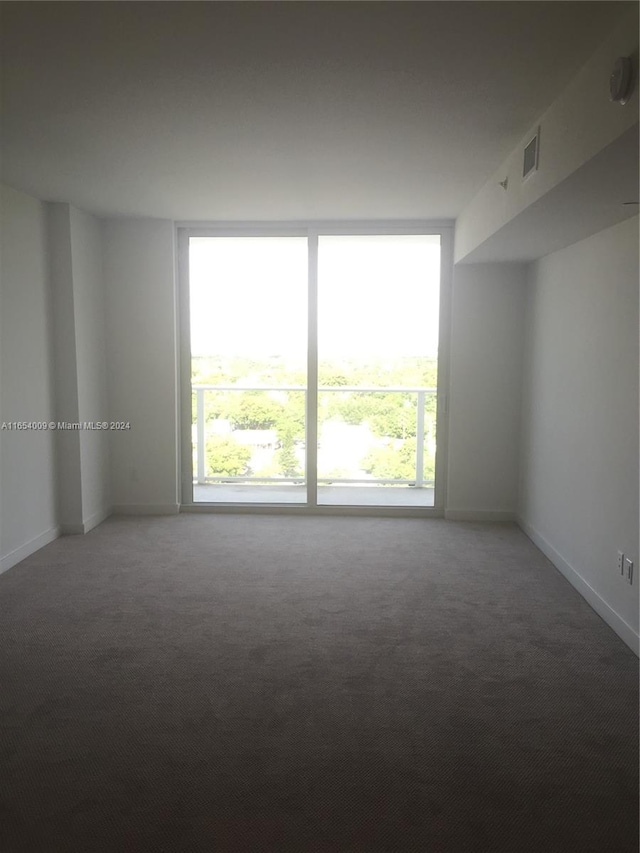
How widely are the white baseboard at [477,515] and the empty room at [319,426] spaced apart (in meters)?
0.03

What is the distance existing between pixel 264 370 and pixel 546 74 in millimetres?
4182

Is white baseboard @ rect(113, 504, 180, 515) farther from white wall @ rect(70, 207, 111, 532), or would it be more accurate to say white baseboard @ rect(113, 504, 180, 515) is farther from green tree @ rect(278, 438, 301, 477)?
green tree @ rect(278, 438, 301, 477)

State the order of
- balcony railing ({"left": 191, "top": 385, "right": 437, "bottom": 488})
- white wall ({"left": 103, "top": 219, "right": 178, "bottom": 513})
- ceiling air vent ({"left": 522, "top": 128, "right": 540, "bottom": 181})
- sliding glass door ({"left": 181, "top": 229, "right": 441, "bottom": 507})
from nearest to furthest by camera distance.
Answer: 1. ceiling air vent ({"left": 522, "top": 128, "right": 540, "bottom": 181})
2. white wall ({"left": 103, "top": 219, "right": 178, "bottom": 513})
3. sliding glass door ({"left": 181, "top": 229, "right": 441, "bottom": 507})
4. balcony railing ({"left": 191, "top": 385, "right": 437, "bottom": 488})

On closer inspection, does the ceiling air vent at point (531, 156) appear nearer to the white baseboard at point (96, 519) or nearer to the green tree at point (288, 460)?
the green tree at point (288, 460)

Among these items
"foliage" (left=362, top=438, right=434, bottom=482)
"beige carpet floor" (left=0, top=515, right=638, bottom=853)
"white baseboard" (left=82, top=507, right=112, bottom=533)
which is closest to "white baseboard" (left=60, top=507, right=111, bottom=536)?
"white baseboard" (left=82, top=507, right=112, bottom=533)

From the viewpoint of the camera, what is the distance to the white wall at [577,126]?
193cm

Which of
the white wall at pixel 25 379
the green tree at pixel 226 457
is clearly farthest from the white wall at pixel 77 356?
the green tree at pixel 226 457

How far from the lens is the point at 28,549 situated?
444 cm

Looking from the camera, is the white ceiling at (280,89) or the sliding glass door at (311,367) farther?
the sliding glass door at (311,367)

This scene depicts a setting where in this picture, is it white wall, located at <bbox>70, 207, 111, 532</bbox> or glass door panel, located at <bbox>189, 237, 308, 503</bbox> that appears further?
glass door panel, located at <bbox>189, 237, 308, 503</bbox>

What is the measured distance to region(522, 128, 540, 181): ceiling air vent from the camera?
109 inches

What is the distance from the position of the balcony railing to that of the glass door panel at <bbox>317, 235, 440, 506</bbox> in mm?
11

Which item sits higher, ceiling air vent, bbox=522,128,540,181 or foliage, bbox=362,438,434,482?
ceiling air vent, bbox=522,128,540,181

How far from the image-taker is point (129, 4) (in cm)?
185
